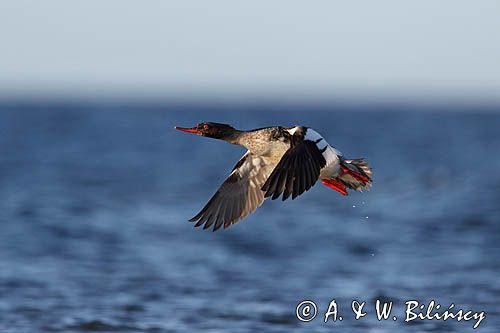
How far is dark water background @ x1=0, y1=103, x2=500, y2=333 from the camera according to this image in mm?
11328

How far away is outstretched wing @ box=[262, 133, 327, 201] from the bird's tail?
940 millimetres

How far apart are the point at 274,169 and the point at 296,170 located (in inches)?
7.1

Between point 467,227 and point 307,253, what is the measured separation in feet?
12.4

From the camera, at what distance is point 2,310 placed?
1135cm

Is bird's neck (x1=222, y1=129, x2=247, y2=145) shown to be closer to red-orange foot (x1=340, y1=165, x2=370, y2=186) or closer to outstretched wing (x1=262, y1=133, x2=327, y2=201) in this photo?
outstretched wing (x1=262, y1=133, x2=327, y2=201)

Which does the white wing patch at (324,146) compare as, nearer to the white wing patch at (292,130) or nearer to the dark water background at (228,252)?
the white wing patch at (292,130)

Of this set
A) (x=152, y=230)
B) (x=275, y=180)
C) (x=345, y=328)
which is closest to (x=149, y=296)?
(x=345, y=328)

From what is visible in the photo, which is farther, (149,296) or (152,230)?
(152,230)

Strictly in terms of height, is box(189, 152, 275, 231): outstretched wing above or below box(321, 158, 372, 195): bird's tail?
below

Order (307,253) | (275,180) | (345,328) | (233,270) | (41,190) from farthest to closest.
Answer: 1. (41,190)
2. (307,253)
3. (233,270)
4. (345,328)
5. (275,180)

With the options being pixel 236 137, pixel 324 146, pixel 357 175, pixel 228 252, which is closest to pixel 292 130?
pixel 324 146

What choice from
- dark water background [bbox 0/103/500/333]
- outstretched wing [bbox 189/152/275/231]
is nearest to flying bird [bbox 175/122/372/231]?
outstretched wing [bbox 189/152/275/231]

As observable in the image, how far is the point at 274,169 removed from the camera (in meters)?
9.48

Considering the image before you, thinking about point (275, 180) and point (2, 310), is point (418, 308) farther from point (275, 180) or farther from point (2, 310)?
point (2, 310)
